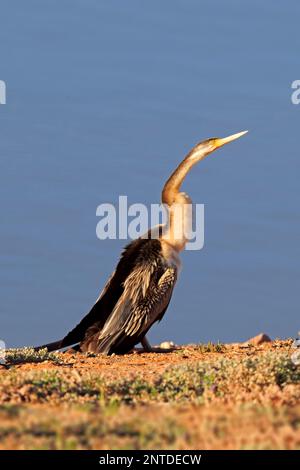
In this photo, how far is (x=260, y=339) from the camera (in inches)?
687

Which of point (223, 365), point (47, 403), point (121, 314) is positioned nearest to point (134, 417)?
point (47, 403)

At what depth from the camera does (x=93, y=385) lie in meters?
9.53

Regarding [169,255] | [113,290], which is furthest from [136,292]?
[169,255]

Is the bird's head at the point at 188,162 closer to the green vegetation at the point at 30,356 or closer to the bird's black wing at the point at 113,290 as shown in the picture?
the bird's black wing at the point at 113,290

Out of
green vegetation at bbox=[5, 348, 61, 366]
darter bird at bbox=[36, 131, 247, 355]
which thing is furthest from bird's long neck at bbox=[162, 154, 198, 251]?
green vegetation at bbox=[5, 348, 61, 366]

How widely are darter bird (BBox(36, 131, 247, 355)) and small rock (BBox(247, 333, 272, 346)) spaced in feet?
8.60

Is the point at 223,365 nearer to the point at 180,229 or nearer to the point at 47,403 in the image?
the point at 47,403

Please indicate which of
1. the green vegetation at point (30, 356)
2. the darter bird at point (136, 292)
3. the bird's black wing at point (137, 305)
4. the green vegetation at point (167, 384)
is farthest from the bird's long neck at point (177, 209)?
the green vegetation at point (167, 384)

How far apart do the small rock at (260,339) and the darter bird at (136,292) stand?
2622mm

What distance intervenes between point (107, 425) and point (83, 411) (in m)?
0.61

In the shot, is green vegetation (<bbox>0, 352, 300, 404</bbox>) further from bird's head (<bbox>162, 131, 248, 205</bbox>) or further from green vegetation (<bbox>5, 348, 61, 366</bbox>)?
bird's head (<bbox>162, 131, 248, 205</bbox>)

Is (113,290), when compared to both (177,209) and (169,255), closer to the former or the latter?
(169,255)

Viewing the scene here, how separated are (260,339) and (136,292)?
3195mm

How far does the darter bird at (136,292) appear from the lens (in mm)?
15062
